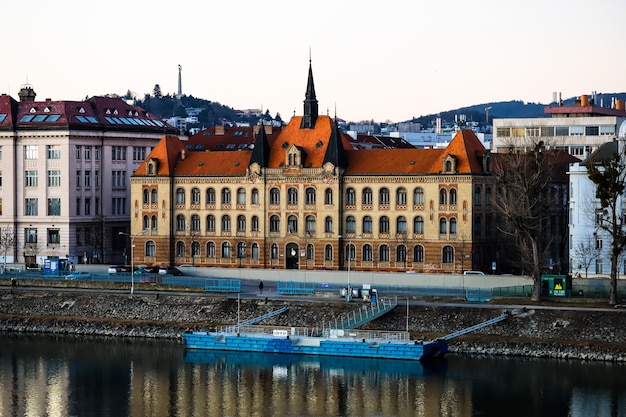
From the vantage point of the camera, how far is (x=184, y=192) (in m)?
148

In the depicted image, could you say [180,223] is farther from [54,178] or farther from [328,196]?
[54,178]

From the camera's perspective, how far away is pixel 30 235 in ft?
510

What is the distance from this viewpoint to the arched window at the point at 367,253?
139250mm

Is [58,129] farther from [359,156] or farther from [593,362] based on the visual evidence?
[593,362]

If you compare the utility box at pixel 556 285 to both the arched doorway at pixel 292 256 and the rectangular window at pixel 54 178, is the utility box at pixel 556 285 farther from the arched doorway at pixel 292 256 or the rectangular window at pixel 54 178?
the rectangular window at pixel 54 178

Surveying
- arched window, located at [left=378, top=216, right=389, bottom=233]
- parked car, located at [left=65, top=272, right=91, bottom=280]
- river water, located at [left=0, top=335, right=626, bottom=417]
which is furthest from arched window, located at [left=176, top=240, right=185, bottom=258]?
river water, located at [left=0, top=335, right=626, bottom=417]

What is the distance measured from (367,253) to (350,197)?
235 inches

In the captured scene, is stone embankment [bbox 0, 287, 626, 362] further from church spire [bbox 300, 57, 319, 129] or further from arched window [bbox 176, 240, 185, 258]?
church spire [bbox 300, 57, 319, 129]

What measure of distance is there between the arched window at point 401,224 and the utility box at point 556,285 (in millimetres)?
25772

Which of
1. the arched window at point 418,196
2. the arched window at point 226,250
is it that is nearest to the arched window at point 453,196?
the arched window at point 418,196

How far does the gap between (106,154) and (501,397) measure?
80.4m

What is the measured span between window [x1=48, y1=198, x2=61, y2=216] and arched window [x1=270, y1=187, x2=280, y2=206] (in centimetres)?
2582

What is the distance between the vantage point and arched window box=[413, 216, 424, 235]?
13662 cm

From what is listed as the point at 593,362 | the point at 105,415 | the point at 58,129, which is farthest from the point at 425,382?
the point at 58,129
